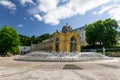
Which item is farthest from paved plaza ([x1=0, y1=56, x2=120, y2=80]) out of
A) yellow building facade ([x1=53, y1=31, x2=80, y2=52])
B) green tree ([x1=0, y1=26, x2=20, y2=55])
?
green tree ([x1=0, y1=26, x2=20, y2=55])

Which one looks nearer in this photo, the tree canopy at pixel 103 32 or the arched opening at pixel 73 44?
the arched opening at pixel 73 44

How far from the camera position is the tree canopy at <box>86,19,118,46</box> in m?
65.4

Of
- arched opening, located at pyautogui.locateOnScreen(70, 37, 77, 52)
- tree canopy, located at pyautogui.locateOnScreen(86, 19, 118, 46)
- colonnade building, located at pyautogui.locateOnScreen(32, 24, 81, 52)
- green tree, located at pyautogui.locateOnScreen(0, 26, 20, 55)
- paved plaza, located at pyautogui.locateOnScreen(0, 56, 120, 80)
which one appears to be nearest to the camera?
paved plaza, located at pyautogui.locateOnScreen(0, 56, 120, 80)

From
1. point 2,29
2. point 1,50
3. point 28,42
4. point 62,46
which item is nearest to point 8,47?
point 1,50

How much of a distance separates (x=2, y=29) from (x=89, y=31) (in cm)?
3056

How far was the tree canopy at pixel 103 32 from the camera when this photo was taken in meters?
65.4

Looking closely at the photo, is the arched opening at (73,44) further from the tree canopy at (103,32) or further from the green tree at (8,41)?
the green tree at (8,41)

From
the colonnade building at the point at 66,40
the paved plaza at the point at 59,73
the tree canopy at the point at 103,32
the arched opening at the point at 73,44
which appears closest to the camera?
the paved plaza at the point at 59,73

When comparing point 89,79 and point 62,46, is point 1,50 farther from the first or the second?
point 89,79

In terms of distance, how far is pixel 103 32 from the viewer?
2603 inches

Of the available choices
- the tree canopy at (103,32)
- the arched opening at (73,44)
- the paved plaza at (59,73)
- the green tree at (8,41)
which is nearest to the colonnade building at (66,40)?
the arched opening at (73,44)

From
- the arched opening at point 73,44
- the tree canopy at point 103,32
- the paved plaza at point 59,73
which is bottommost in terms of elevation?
the paved plaza at point 59,73

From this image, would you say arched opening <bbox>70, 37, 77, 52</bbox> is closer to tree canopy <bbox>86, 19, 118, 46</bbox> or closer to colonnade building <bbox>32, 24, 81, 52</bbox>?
colonnade building <bbox>32, 24, 81, 52</bbox>

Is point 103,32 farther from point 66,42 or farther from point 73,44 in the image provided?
point 66,42
